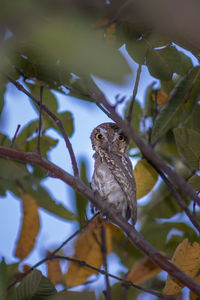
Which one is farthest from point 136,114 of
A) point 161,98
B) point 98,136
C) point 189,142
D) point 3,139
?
point 3,139

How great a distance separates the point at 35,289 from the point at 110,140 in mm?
1596

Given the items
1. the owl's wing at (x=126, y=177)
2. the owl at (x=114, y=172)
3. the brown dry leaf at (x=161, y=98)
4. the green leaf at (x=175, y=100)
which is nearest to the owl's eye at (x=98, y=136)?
the owl at (x=114, y=172)

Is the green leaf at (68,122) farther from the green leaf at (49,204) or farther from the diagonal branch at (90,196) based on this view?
the diagonal branch at (90,196)

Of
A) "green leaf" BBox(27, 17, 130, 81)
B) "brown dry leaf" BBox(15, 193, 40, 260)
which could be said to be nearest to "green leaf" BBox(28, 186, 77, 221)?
"brown dry leaf" BBox(15, 193, 40, 260)

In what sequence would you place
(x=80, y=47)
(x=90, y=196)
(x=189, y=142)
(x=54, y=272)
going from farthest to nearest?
(x=54, y=272), (x=189, y=142), (x=90, y=196), (x=80, y=47)

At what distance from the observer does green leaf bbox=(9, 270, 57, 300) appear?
61.6 inches

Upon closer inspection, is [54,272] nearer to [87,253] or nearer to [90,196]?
[87,253]

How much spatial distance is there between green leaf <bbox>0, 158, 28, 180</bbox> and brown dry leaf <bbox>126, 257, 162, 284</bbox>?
942 millimetres

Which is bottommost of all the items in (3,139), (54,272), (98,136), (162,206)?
(54,272)

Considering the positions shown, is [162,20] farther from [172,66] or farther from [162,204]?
[162,204]

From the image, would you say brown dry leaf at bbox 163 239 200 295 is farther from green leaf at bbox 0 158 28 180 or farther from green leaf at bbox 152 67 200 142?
green leaf at bbox 0 158 28 180

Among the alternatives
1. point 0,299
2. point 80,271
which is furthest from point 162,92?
point 0,299

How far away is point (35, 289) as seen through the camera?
1562 millimetres

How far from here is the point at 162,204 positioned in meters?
2.59
